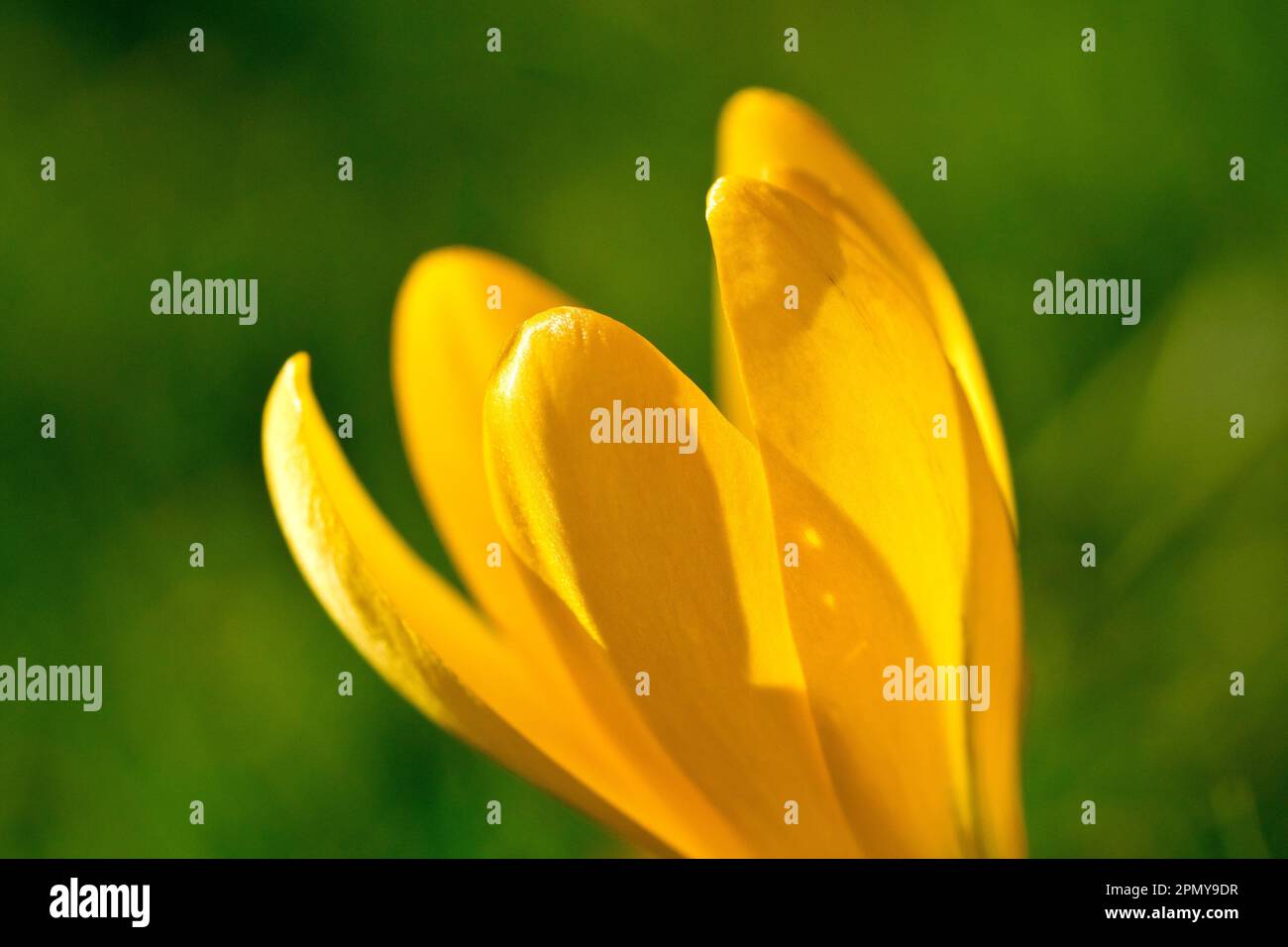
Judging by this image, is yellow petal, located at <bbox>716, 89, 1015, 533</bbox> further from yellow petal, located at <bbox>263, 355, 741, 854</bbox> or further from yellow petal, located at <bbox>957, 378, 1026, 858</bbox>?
yellow petal, located at <bbox>263, 355, 741, 854</bbox>

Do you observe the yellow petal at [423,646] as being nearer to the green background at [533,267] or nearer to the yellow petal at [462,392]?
the yellow petal at [462,392]

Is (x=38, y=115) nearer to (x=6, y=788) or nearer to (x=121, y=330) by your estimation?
(x=121, y=330)

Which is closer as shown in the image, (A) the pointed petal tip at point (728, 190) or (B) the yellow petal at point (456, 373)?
(A) the pointed petal tip at point (728, 190)

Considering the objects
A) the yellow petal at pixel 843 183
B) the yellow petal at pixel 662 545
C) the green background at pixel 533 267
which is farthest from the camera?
the green background at pixel 533 267

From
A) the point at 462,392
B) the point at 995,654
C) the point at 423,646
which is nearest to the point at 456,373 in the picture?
the point at 462,392

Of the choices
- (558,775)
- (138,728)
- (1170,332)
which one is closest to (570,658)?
(558,775)

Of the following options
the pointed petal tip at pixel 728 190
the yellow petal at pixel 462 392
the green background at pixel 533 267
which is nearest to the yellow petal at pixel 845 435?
the pointed petal tip at pixel 728 190

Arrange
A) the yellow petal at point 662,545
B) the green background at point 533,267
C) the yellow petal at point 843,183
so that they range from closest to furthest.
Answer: the yellow petal at point 662,545, the yellow petal at point 843,183, the green background at point 533,267
